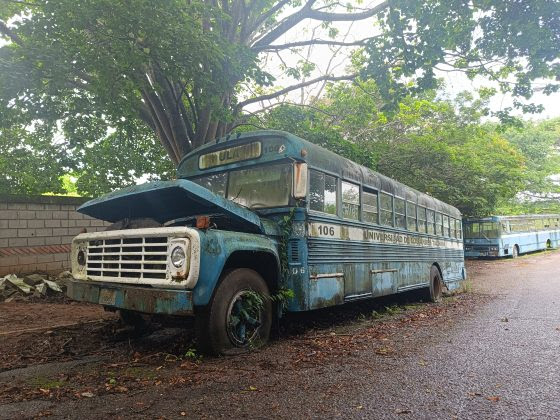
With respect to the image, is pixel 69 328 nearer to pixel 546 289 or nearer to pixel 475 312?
pixel 475 312

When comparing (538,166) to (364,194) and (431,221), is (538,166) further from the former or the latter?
(364,194)

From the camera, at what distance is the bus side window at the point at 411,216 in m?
9.16

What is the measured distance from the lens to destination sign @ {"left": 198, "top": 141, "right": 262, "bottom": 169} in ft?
19.2

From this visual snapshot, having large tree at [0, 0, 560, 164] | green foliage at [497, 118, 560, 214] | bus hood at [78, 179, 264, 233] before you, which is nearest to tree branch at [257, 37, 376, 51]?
large tree at [0, 0, 560, 164]

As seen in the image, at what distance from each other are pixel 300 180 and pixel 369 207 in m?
2.51

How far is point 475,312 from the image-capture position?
26.7ft

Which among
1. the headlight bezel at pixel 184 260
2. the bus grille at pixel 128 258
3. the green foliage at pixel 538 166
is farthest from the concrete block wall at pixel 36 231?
the green foliage at pixel 538 166

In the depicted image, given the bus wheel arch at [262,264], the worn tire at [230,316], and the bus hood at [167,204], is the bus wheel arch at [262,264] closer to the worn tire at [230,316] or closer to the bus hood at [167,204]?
the worn tire at [230,316]

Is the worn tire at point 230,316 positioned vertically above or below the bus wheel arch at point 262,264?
below

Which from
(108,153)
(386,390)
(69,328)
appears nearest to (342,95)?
(108,153)

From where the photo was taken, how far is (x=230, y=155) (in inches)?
240

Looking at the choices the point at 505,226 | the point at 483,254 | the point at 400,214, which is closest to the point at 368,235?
the point at 400,214

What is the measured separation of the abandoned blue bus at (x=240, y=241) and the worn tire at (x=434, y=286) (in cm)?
299

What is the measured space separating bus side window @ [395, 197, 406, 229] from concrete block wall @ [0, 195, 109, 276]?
7.01 m
